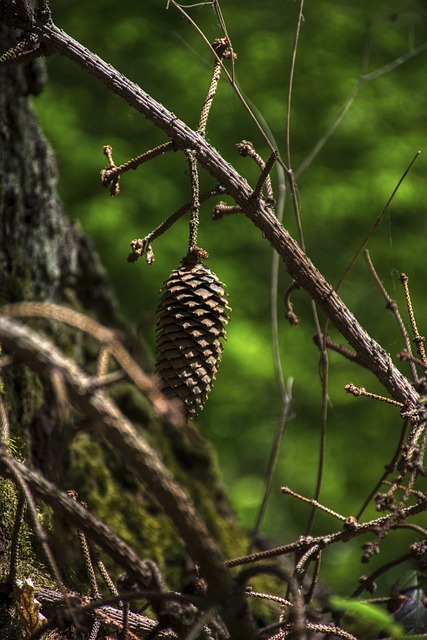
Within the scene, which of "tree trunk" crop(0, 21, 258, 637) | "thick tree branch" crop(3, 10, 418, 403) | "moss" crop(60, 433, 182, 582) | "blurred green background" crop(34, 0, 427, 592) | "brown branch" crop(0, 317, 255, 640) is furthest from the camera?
"blurred green background" crop(34, 0, 427, 592)

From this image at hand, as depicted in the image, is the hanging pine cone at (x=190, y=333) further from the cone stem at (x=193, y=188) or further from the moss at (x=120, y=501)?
the moss at (x=120, y=501)

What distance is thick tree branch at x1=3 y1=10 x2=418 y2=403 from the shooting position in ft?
2.66

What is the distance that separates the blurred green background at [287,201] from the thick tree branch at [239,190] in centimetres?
244

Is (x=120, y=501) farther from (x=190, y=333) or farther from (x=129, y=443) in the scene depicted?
(x=129, y=443)

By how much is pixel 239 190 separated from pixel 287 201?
8.57 feet

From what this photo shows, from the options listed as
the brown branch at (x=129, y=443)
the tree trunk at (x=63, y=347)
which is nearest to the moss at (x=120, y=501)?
the tree trunk at (x=63, y=347)

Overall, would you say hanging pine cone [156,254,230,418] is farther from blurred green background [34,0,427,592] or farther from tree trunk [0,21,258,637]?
blurred green background [34,0,427,592]

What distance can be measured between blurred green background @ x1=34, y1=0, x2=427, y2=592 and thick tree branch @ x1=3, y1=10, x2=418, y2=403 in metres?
2.44

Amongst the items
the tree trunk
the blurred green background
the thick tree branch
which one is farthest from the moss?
the blurred green background

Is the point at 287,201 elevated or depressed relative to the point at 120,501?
elevated

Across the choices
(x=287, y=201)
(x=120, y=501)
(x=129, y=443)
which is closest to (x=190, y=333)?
(x=129, y=443)

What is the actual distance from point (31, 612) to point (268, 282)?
276 cm

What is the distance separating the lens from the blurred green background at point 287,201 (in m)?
3.34

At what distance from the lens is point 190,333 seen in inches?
33.9
